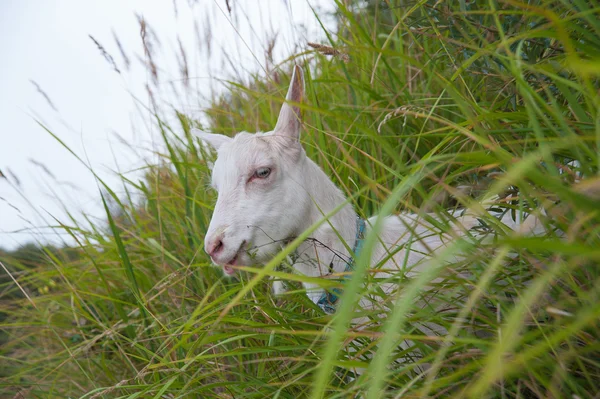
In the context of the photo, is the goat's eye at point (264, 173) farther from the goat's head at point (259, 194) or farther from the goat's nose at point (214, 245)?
the goat's nose at point (214, 245)

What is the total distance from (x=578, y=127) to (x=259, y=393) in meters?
1.30

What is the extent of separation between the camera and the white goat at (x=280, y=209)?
2.28 m

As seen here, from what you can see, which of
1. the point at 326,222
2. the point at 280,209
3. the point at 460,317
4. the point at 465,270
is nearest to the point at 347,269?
the point at 326,222

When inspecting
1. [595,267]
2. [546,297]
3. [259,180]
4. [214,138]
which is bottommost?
[546,297]

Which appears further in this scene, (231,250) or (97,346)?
(97,346)

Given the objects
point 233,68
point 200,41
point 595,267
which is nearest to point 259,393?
point 595,267

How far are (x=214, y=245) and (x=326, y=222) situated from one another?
1.90ft

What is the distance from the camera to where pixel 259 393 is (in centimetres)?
178

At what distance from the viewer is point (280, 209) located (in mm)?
2412

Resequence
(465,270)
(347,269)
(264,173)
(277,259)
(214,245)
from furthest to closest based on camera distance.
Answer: (264,173) → (347,269) → (214,245) → (465,270) → (277,259)

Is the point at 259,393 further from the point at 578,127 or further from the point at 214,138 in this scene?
the point at 214,138

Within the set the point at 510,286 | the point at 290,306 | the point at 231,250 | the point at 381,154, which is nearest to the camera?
the point at 510,286

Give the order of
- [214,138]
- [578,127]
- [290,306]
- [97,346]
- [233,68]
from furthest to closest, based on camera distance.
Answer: [233,68] < [97,346] < [214,138] < [290,306] < [578,127]

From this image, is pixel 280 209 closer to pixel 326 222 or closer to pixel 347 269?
pixel 326 222
